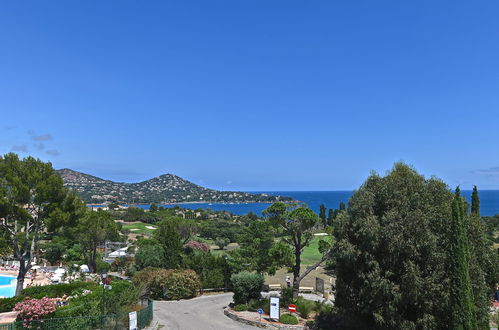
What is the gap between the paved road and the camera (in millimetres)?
20748

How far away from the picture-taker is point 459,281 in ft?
45.7

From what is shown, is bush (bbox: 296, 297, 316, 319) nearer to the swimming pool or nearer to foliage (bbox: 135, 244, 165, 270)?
foliage (bbox: 135, 244, 165, 270)

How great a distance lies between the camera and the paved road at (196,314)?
20.7 meters

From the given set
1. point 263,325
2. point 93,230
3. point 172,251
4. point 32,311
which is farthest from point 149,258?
point 32,311

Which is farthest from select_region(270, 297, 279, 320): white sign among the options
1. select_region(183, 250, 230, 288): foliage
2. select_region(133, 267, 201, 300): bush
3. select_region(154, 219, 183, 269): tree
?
select_region(154, 219, 183, 269): tree

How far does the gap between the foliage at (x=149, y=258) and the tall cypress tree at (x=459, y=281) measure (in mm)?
26077

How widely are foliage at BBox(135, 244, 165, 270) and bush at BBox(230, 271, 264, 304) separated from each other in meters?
12.3

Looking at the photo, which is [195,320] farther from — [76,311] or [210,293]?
[210,293]

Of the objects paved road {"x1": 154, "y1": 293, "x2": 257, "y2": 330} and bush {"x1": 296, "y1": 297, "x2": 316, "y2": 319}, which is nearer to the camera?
paved road {"x1": 154, "y1": 293, "x2": 257, "y2": 330}

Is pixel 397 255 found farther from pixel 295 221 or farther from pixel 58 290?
pixel 58 290

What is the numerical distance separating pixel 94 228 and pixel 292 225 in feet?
68.1

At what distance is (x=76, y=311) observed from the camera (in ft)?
57.3

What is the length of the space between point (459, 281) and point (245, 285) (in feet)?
44.5

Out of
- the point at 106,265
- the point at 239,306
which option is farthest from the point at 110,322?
the point at 106,265
